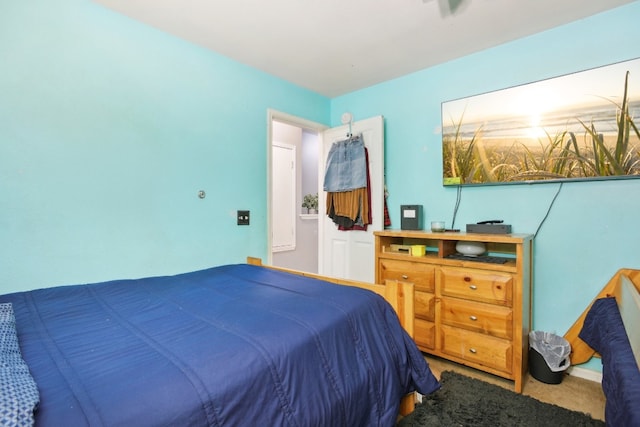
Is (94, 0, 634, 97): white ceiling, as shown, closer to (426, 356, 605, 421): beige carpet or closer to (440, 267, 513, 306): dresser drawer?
(440, 267, 513, 306): dresser drawer

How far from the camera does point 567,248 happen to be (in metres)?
2.03

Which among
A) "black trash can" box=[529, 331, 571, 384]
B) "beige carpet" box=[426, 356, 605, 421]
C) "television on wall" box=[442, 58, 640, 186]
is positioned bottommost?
"beige carpet" box=[426, 356, 605, 421]

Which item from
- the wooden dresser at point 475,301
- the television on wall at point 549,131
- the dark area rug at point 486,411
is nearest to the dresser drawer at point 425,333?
the wooden dresser at point 475,301

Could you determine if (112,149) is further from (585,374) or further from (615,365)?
(585,374)

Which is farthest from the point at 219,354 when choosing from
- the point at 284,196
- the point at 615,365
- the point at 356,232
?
the point at 284,196

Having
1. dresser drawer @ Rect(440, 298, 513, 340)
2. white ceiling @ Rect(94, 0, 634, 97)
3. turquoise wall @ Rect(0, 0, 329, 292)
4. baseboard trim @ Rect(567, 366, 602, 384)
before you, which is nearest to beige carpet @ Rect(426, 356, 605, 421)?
baseboard trim @ Rect(567, 366, 602, 384)

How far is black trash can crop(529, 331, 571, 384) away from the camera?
1886 millimetres

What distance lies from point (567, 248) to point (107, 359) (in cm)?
257

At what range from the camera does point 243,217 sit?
2.50 m

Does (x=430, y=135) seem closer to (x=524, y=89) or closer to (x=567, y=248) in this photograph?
(x=524, y=89)

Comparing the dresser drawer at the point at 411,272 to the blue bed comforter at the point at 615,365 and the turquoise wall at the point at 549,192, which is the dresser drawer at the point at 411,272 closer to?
the turquoise wall at the point at 549,192

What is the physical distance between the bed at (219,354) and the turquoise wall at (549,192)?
137 centimetres

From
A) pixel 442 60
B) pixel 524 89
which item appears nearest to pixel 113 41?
pixel 442 60

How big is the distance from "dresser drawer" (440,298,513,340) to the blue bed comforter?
1.36 feet
